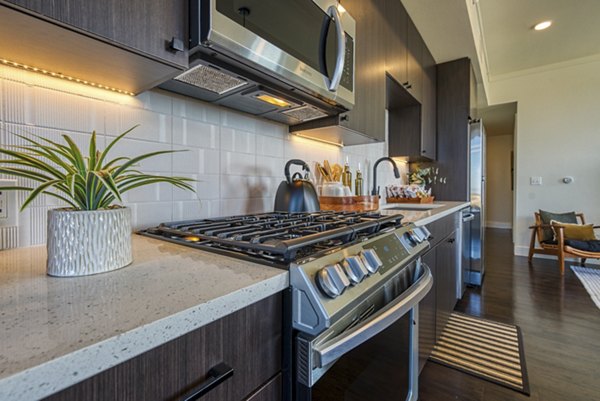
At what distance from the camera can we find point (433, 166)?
329 cm

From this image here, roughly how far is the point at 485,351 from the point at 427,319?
680 mm

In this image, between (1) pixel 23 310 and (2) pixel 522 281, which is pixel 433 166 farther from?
(1) pixel 23 310

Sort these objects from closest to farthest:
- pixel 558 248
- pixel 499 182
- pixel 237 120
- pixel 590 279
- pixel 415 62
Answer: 1. pixel 237 120
2. pixel 415 62
3. pixel 590 279
4. pixel 558 248
5. pixel 499 182

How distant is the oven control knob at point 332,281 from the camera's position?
52cm

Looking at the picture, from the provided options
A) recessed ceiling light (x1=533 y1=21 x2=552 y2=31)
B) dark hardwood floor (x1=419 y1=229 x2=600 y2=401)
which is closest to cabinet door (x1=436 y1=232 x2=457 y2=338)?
dark hardwood floor (x1=419 y1=229 x2=600 y2=401)

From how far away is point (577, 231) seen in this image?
3430mm

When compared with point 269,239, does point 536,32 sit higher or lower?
higher

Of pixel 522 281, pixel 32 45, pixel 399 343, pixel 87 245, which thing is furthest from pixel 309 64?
pixel 522 281

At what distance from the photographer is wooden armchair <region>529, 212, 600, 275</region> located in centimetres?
328

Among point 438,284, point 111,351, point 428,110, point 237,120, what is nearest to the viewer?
point 111,351

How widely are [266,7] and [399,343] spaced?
1.16m

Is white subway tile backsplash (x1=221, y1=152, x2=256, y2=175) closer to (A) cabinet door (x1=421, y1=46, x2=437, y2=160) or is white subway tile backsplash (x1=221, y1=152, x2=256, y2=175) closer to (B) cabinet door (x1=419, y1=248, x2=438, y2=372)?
(B) cabinet door (x1=419, y1=248, x2=438, y2=372)

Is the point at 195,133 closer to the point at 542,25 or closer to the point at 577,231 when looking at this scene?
the point at 542,25

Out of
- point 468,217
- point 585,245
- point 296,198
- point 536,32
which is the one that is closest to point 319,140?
point 296,198
